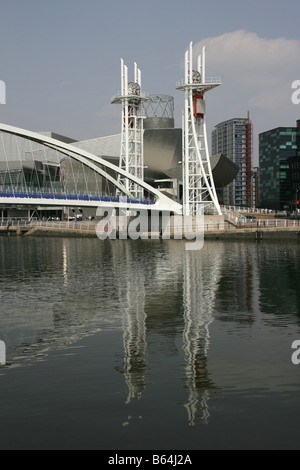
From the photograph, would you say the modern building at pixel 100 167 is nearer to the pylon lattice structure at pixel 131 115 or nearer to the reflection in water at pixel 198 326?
the pylon lattice structure at pixel 131 115

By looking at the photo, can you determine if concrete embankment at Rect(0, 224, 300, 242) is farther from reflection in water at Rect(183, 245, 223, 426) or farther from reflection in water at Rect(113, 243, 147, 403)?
reflection in water at Rect(113, 243, 147, 403)

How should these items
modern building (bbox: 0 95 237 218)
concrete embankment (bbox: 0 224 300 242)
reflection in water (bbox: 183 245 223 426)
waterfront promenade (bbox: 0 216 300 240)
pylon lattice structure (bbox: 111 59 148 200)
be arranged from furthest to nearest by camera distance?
modern building (bbox: 0 95 237 218)
pylon lattice structure (bbox: 111 59 148 200)
waterfront promenade (bbox: 0 216 300 240)
concrete embankment (bbox: 0 224 300 242)
reflection in water (bbox: 183 245 223 426)

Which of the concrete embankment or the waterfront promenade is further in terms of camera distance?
the waterfront promenade

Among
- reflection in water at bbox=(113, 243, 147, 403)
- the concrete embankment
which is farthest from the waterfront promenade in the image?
reflection in water at bbox=(113, 243, 147, 403)

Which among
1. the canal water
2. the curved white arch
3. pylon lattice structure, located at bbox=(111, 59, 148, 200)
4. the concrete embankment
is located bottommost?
the canal water

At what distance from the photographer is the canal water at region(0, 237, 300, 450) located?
10953 millimetres

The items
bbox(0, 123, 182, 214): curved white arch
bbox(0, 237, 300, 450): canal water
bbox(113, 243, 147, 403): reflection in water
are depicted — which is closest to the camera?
bbox(0, 237, 300, 450): canal water

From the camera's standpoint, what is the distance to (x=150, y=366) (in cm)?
1535

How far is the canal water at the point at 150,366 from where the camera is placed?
11.0m

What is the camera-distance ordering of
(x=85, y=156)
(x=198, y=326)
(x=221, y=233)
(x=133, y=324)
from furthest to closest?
(x=221, y=233), (x=85, y=156), (x=133, y=324), (x=198, y=326)


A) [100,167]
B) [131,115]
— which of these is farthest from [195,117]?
[100,167]

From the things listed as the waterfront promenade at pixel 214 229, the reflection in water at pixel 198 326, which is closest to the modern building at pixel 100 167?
the waterfront promenade at pixel 214 229

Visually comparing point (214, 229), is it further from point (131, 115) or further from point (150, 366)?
point (150, 366)
